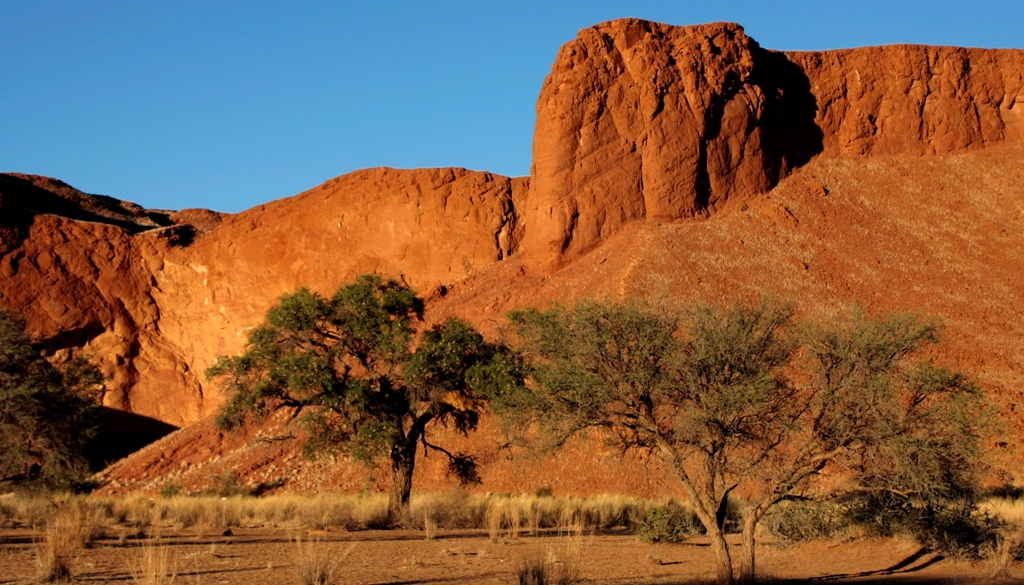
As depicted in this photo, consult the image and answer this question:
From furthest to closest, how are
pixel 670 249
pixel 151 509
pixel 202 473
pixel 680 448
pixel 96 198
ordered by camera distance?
pixel 96 198 → pixel 670 249 → pixel 202 473 → pixel 151 509 → pixel 680 448

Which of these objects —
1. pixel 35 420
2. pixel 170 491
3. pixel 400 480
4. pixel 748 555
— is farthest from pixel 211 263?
pixel 748 555

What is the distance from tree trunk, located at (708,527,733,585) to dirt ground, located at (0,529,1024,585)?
0.80 metres

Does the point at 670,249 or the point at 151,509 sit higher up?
the point at 670,249

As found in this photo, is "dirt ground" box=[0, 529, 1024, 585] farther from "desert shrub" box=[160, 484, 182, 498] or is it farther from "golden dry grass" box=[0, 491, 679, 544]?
"desert shrub" box=[160, 484, 182, 498]

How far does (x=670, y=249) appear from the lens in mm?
38469

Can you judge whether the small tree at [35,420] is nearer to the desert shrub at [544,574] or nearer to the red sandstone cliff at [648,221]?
the desert shrub at [544,574]

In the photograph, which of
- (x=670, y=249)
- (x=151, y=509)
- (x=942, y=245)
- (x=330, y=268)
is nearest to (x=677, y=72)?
(x=670, y=249)

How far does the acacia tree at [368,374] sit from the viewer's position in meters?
19.8

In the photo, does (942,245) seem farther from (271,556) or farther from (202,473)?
(271,556)

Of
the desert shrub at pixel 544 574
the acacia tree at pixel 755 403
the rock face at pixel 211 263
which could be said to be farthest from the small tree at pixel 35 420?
the rock face at pixel 211 263

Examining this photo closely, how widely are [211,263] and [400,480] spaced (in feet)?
110

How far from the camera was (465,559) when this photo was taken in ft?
49.7

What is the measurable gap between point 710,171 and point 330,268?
60.2 feet

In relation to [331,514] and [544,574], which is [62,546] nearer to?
[544,574]
